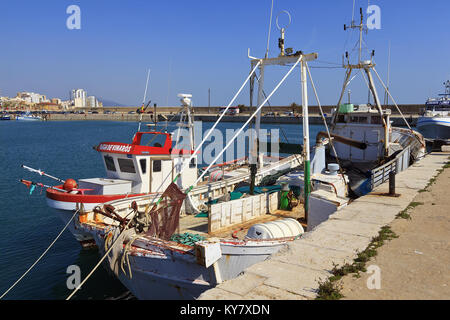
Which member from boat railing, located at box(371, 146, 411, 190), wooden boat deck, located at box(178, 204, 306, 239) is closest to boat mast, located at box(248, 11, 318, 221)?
wooden boat deck, located at box(178, 204, 306, 239)

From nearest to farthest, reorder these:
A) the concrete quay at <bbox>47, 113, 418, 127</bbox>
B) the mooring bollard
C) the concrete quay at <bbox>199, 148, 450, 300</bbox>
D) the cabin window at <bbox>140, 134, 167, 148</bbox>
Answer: the concrete quay at <bbox>199, 148, 450, 300</bbox> < the mooring bollard < the cabin window at <bbox>140, 134, 167, 148</bbox> < the concrete quay at <bbox>47, 113, 418, 127</bbox>

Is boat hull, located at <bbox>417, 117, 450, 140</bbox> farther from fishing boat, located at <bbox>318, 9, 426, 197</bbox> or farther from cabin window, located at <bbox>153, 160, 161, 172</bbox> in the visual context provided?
cabin window, located at <bbox>153, 160, 161, 172</bbox>

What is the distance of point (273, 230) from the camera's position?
31.2 feet

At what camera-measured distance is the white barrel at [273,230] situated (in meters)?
9.38

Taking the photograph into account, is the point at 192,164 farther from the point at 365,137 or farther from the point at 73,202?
the point at 365,137

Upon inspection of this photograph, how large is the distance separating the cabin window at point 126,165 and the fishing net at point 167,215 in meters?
5.76

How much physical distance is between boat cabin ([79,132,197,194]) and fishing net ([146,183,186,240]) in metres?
5.16

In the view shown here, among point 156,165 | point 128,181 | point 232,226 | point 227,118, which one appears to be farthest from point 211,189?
point 227,118

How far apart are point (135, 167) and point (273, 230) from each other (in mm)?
7709

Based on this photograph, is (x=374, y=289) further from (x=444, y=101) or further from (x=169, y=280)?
(x=444, y=101)

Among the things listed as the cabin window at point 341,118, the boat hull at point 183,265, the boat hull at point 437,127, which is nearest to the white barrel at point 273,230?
the boat hull at point 183,265

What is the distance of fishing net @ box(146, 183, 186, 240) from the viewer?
9.66m

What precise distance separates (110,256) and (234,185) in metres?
8.54
